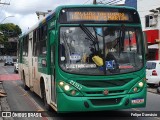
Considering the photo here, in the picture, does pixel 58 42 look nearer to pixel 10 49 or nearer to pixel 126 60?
pixel 126 60

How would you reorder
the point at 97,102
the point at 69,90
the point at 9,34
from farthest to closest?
the point at 9,34
the point at 97,102
the point at 69,90

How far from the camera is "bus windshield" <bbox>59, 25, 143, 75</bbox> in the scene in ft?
29.7

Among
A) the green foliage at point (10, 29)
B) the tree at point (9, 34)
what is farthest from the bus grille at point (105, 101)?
the green foliage at point (10, 29)

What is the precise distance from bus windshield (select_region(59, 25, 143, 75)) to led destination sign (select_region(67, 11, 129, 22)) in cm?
24

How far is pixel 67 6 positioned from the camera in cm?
935

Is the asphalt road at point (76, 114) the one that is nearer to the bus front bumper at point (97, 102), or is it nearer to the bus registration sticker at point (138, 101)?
the bus registration sticker at point (138, 101)

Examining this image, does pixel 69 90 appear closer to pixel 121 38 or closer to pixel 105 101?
pixel 105 101

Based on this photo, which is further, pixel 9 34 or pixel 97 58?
pixel 9 34

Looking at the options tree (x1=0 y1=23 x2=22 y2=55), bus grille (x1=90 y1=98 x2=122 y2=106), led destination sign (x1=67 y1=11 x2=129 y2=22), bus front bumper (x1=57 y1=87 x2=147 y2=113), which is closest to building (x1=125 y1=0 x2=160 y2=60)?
led destination sign (x1=67 y1=11 x2=129 y2=22)

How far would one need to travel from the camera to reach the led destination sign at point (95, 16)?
9289 mm

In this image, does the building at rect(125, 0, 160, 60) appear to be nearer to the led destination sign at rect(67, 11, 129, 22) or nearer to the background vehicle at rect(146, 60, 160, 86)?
the background vehicle at rect(146, 60, 160, 86)

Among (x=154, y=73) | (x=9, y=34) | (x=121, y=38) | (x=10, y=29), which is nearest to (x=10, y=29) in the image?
(x=10, y=29)

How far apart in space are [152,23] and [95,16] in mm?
23858

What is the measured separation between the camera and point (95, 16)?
938 centimetres
